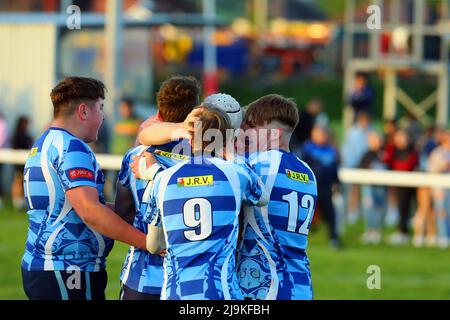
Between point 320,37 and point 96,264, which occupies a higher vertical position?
point 320,37

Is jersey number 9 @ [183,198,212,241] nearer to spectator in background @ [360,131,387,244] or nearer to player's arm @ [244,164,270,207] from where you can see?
player's arm @ [244,164,270,207]

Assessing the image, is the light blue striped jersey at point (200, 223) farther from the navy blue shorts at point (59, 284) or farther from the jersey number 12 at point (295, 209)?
the navy blue shorts at point (59, 284)

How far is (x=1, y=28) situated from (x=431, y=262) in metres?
13.0

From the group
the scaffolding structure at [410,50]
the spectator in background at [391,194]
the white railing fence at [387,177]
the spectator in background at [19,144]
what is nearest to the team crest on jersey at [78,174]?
the white railing fence at [387,177]

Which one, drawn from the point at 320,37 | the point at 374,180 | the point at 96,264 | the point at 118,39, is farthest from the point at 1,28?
the point at 320,37

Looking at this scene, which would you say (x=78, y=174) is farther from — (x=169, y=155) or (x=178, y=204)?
(x=178, y=204)

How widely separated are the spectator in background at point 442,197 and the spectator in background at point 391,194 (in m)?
1.49

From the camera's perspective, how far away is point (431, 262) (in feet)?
52.0

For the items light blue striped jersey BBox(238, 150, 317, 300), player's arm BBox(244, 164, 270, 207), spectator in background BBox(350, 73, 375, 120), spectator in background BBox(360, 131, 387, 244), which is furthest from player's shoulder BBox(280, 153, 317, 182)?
spectator in background BBox(350, 73, 375, 120)

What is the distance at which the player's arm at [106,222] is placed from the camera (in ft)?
19.3

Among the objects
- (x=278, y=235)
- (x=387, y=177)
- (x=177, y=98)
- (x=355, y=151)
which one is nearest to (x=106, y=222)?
(x=177, y=98)

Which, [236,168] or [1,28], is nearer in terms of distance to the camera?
[236,168]

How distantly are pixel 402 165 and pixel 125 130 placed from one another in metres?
5.36
